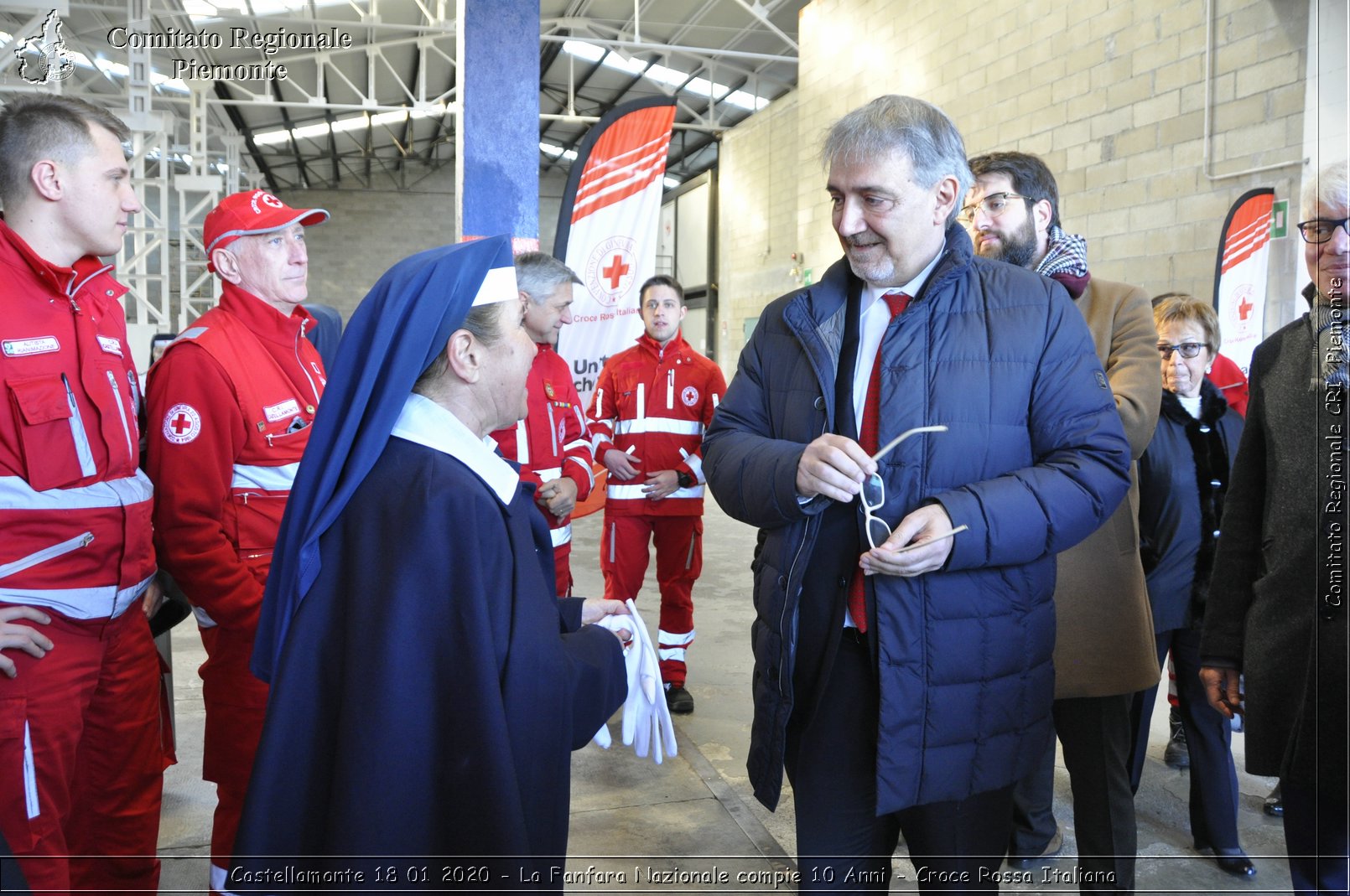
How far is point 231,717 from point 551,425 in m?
1.65

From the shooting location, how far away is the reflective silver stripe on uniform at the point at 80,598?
192cm

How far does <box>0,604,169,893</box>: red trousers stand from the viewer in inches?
74.4

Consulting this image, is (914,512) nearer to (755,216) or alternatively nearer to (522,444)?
(522,444)

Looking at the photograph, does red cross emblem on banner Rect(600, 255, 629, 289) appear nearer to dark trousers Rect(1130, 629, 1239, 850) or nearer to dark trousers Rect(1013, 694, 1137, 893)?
dark trousers Rect(1130, 629, 1239, 850)

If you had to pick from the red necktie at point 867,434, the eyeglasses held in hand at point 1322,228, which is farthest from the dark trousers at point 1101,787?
the eyeglasses held in hand at point 1322,228

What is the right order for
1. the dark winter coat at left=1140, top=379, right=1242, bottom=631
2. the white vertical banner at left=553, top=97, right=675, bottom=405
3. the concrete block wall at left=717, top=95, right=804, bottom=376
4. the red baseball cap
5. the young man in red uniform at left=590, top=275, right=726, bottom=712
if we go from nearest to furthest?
1. the red baseball cap
2. the dark winter coat at left=1140, top=379, right=1242, bottom=631
3. the young man in red uniform at left=590, top=275, right=726, bottom=712
4. the white vertical banner at left=553, top=97, right=675, bottom=405
5. the concrete block wall at left=717, top=95, right=804, bottom=376

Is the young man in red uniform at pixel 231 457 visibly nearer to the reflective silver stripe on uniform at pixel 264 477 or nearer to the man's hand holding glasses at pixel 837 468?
the reflective silver stripe on uniform at pixel 264 477

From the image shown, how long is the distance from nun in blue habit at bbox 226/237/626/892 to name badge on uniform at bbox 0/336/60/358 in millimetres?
866

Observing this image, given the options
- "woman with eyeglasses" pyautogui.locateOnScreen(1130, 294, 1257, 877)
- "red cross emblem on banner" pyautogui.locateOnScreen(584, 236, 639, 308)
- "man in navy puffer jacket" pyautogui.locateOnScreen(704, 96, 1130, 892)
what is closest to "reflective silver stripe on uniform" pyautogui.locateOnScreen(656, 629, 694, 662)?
"red cross emblem on banner" pyautogui.locateOnScreen(584, 236, 639, 308)

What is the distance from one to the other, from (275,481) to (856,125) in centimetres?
156

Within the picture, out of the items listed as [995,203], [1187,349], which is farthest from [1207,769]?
[995,203]

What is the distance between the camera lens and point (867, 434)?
177 cm

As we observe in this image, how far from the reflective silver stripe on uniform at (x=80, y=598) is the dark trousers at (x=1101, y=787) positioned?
208 cm

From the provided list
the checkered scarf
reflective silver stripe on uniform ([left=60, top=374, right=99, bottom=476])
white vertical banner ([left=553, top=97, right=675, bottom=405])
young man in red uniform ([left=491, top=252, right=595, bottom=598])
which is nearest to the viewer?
reflective silver stripe on uniform ([left=60, top=374, right=99, bottom=476])
